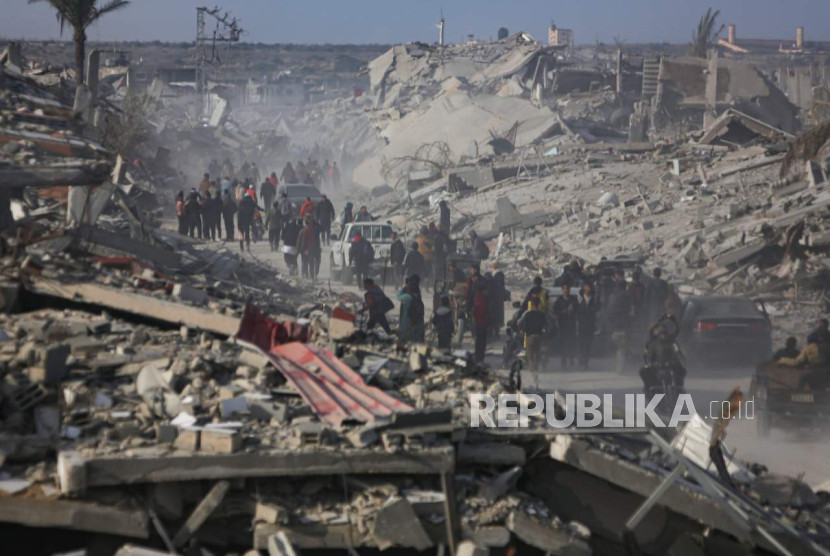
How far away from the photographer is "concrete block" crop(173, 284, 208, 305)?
11.1m

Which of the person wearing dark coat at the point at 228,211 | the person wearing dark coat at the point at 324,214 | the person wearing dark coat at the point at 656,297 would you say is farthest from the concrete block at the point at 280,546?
the person wearing dark coat at the point at 324,214

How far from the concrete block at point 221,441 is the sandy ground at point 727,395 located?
536 cm

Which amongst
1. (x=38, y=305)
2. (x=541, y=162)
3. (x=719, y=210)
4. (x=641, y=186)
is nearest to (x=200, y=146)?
(x=541, y=162)

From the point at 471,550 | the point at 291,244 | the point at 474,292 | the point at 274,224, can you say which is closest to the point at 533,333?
the point at 474,292

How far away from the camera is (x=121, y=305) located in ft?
34.2

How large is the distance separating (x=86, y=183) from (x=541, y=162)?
2399 cm

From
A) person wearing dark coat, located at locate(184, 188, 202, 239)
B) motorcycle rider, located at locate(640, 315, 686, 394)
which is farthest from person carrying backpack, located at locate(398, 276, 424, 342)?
person wearing dark coat, located at locate(184, 188, 202, 239)

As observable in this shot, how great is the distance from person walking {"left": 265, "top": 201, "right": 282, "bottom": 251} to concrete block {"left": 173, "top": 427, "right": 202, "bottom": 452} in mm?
18887

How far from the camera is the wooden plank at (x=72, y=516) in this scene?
6.79 metres

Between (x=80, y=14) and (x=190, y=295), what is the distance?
2215 cm

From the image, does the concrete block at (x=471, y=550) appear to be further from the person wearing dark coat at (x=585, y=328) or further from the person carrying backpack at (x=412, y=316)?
the person wearing dark coat at (x=585, y=328)

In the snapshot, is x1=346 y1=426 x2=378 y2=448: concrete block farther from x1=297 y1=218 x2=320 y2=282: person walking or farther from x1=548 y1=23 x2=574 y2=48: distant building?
x1=548 y1=23 x2=574 y2=48: distant building

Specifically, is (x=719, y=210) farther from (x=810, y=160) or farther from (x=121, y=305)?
(x=121, y=305)

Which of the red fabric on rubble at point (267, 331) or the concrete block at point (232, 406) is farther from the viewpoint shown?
→ the red fabric on rubble at point (267, 331)
